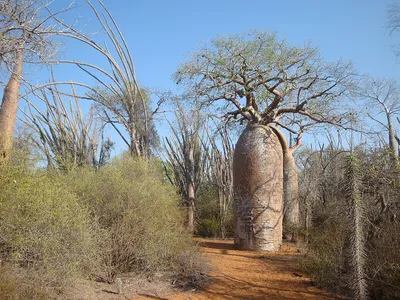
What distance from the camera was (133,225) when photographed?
17.5ft

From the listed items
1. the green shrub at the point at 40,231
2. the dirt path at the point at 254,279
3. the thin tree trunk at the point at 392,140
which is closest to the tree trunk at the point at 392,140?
the thin tree trunk at the point at 392,140

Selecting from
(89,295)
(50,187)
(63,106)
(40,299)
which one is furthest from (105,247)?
(63,106)

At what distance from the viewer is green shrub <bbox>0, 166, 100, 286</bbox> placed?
12.5 ft

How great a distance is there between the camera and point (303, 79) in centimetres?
843

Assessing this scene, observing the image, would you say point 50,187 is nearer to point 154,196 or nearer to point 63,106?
point 154,196

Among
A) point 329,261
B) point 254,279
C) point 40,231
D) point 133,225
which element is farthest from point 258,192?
point 40,231

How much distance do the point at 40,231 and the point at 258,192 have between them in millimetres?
4937

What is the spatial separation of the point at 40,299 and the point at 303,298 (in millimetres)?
3084

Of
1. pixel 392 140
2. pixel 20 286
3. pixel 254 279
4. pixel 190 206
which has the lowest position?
pixel 254 279

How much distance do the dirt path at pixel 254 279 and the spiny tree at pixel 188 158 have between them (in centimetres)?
Answer: 290

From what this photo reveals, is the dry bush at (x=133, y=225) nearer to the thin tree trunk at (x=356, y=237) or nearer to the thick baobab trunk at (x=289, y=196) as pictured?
the thin tree trunk at (x=356, y=237)

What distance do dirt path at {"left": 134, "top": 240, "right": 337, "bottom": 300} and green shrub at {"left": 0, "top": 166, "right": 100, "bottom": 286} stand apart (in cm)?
115

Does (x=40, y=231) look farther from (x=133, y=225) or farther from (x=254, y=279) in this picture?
(x=254, y=279)

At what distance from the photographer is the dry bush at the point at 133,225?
17.1 ft
